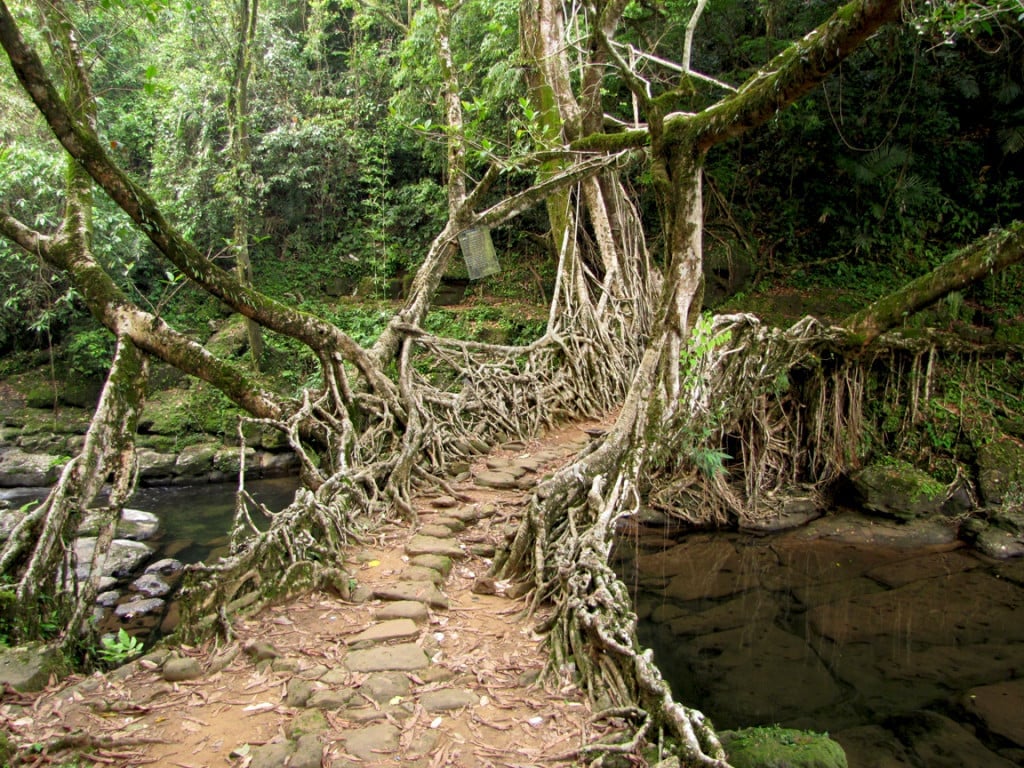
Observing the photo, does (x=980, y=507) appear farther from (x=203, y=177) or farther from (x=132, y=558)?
(x=203, y=177)

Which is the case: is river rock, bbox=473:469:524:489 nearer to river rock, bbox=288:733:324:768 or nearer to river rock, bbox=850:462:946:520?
river rock, bbox=288:733:324:768

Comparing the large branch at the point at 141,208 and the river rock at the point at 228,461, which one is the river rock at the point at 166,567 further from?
the river rock at the point at 228,461

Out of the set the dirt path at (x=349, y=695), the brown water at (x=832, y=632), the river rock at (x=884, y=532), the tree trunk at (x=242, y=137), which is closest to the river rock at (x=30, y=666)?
the dirt path at (x=349, y=695)

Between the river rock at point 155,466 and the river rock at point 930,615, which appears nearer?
the river rock at point 930,615

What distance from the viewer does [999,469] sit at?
673 cm

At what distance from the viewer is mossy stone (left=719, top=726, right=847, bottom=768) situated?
3037 mm

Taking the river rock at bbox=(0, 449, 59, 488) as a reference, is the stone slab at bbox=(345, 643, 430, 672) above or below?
above

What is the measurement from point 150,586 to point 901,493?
697cm

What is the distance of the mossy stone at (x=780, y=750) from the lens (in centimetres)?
304

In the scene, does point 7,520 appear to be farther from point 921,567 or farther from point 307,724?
point 921,567

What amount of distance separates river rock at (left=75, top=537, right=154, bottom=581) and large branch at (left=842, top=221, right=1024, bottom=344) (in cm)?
710

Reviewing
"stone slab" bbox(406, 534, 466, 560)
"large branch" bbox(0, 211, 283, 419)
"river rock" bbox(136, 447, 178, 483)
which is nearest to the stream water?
"stone slab" bbox(406, 534, 466, 560)

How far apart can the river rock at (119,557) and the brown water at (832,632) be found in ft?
14.9

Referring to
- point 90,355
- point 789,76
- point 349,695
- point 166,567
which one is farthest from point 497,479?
point 90,355
